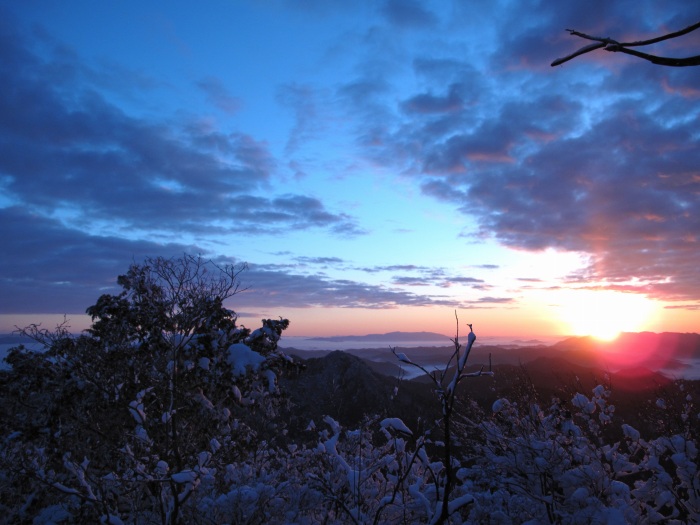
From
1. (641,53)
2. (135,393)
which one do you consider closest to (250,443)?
(135,393)

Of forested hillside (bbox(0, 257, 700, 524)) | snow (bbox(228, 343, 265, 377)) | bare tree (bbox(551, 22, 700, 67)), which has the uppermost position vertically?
bare tree (bbox(551, 22, 700, 67))

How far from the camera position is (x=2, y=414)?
30.1 ft

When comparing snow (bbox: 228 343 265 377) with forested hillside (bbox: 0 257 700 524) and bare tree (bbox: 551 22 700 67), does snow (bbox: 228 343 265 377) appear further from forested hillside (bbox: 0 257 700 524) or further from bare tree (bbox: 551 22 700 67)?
bare tree (bbox: 551 22 700 67)

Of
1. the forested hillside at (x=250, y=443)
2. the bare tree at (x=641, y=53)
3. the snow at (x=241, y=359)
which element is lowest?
the forested hillside at (x=250, y=443)

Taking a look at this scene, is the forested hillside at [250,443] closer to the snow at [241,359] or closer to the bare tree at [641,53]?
the snow at [241,359]

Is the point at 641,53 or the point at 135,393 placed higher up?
the point at 641,53

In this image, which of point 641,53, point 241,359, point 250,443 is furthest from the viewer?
point 250,443

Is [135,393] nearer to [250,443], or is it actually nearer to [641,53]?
[250,443]

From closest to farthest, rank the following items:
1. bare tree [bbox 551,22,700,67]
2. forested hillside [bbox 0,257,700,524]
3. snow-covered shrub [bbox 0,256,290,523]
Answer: bare tree [bbox 551,22,700,67], forested hillside [bbox 0,257,700,524], snow-covered shrub [bbox 0,256,290,523]

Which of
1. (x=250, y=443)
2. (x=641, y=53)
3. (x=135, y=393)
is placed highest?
(x=641, y=53)

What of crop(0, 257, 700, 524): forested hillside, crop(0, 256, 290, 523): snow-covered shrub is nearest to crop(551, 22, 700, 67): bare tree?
crop(0, 257, 700, 524): forested hillside

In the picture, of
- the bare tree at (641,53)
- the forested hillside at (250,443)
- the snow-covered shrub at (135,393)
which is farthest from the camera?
the snow-covered shrub at (135,393)

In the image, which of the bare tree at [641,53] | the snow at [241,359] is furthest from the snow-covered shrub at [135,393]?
the bare tree at [641,53]

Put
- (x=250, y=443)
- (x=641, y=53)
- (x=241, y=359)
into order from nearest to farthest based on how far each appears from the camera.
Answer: (x=641, y=53), (x=241, y=359), (x=250, y=443)
